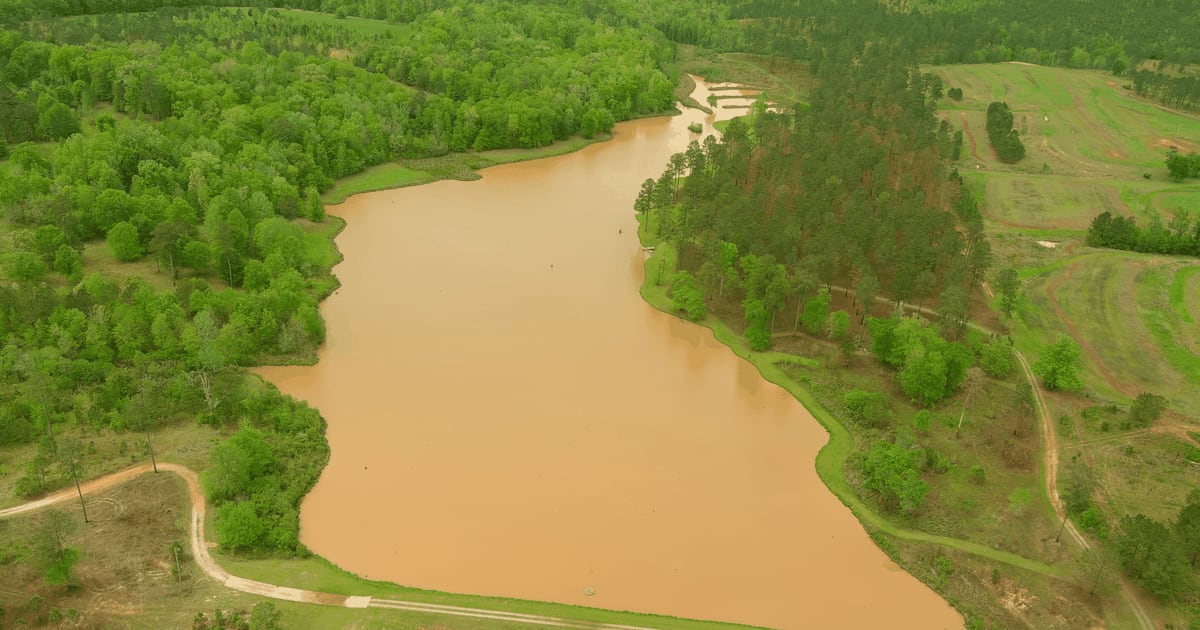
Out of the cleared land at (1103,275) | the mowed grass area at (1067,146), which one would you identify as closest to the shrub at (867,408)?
the cleared land at (1103,275)

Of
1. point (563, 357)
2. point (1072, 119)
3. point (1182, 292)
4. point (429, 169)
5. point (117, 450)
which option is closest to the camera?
point (117, 450)

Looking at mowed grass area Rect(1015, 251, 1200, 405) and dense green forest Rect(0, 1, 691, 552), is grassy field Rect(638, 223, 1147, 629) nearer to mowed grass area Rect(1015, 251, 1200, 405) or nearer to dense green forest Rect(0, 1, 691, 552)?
mowed grass area Rect(1015, 251, 1200, 405)

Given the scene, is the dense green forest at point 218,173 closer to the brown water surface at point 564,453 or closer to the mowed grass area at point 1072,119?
the brown water surface at point 564,453

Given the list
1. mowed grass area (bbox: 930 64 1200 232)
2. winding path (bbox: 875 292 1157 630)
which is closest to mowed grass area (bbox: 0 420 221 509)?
winding path (bbox: 875 292 1157 630)

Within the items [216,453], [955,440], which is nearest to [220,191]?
[216,453]

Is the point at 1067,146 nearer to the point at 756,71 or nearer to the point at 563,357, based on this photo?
the point at 756,71

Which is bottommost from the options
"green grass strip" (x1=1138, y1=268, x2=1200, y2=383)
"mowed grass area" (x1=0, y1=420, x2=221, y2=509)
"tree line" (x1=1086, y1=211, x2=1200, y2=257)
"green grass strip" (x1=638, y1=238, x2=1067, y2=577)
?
"mowed grass area" (x1=0, y1=420, x2=221, y2=509)

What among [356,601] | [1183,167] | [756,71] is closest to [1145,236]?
[1183,167]
